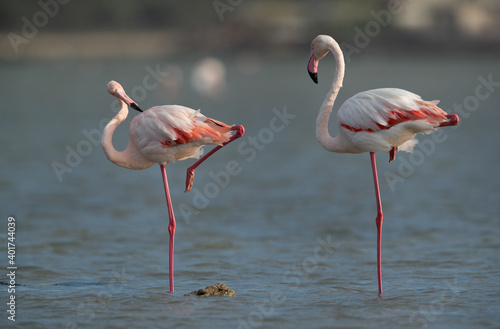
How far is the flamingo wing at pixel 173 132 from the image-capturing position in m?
6.84

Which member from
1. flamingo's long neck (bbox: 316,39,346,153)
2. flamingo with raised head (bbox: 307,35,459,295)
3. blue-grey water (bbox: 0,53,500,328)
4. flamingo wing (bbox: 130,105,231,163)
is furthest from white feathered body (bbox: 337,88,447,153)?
blue-grey water (bbox: 0,53,500,328)

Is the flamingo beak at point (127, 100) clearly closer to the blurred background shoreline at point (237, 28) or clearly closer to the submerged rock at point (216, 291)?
the submerged rock at point (216, 291)

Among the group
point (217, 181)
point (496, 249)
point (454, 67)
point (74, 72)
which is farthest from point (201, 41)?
point (496, 249)

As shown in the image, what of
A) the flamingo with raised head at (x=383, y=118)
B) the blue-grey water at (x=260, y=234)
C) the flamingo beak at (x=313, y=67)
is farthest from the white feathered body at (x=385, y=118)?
the blue-grey water at (x=260, y=234)

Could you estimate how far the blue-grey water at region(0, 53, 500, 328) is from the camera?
6.43 m

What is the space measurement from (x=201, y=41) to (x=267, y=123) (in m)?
43.9

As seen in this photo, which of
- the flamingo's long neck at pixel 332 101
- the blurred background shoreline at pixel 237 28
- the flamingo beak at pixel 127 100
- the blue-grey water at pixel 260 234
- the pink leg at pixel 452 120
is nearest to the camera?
the pink leg at pixel 452 120

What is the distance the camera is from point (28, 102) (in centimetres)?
3362

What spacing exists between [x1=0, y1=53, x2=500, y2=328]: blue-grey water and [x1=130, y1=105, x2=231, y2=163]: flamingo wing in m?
1.20

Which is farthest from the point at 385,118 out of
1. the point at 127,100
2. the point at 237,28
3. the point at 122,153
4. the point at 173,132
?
the point at 237,28

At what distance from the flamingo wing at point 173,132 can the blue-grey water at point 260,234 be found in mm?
1203

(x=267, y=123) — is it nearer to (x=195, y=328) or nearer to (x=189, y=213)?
(x=189, y=213)

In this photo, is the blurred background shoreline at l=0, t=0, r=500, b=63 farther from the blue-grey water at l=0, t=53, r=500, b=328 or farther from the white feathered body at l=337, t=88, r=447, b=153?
the white feathered body at l=337, t=88, r=447, b=153

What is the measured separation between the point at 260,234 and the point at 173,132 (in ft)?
10.7
